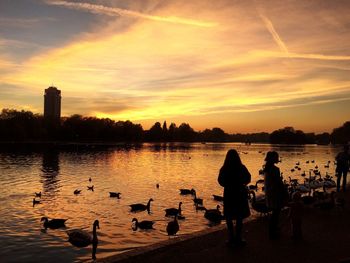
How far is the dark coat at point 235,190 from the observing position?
33.4 feet

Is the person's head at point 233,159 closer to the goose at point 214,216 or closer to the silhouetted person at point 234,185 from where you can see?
the silhouetted person at point 234,185

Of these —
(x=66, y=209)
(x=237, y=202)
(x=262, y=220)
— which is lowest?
(x=66, y=209)

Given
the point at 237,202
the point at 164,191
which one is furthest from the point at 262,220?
the point at 164,191

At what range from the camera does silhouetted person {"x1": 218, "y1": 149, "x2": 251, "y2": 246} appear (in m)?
10.2

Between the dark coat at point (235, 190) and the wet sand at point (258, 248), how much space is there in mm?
980

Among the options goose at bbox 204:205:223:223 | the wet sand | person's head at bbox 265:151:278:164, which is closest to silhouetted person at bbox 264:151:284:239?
person's head at bbox 265:151:278:164

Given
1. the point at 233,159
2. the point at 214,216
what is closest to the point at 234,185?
the point at 233,159

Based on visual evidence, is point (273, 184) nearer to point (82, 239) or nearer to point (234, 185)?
point (234, 185)

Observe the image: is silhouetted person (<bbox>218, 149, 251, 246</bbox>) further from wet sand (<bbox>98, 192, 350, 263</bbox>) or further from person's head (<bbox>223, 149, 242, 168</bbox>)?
wet sand (<bbox>98, 192, 350, 263</bbox>)

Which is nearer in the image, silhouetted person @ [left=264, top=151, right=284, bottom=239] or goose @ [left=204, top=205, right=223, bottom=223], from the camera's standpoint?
silhouetted person @ [left=264, top=151, right=284, bottom=239]

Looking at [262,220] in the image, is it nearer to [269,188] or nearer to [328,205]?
[328,205]

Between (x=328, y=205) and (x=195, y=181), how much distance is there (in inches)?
1216

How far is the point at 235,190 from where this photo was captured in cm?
1038

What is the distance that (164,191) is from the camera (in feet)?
123
